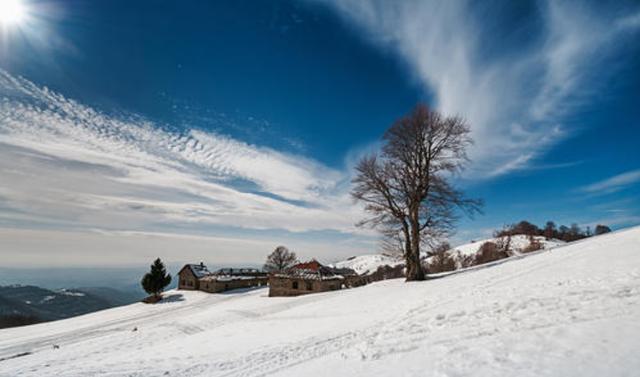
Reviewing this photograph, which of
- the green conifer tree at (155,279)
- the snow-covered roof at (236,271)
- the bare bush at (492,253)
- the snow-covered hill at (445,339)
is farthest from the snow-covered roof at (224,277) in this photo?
the bare bush at (492,253)

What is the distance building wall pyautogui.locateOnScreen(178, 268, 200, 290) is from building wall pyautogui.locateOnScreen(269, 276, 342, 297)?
23405 mm

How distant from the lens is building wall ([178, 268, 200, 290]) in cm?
5216

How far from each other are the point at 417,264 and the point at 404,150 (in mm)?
7599

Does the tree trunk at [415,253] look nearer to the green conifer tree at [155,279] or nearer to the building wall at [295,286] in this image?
the building wall at [295,286]

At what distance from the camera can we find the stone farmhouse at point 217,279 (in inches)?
1948

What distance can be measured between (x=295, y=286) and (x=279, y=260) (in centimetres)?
3454

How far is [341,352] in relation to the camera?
7363 mm

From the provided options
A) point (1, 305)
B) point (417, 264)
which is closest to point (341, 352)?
point (417, 264)

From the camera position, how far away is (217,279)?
4938 centimetres

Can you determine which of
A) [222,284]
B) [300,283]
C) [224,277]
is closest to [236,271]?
[224,277]

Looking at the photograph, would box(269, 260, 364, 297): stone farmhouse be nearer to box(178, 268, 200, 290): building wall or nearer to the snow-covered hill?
the snow-covered hill

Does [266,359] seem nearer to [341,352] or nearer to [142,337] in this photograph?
[341,352]

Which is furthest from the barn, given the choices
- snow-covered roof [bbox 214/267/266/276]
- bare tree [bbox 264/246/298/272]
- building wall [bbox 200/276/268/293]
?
bare tree [bbox 264/246/298/272]

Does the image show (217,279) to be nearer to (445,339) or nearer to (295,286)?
(295,286)
